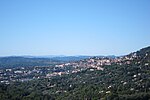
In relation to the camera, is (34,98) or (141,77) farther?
(141,77)

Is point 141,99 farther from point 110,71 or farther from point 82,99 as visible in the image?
point 110,71

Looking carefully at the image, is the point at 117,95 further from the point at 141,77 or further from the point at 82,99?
the point at 141,77

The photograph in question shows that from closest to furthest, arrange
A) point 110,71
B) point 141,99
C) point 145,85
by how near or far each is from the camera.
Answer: point 141,99 < point 145,85 < point 110,71

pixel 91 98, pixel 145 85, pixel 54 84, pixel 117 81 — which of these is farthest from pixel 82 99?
pixel 54 84

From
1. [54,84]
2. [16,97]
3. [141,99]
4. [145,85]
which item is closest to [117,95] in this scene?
[141,99]

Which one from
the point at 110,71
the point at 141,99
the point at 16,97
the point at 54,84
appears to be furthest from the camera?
the point at 110,71

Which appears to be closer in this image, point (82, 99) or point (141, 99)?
point (141, 99)
